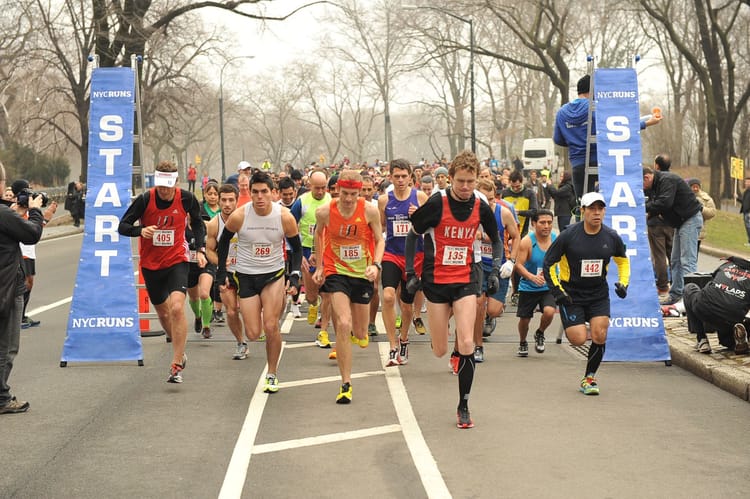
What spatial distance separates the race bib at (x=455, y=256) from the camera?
28.2 feet

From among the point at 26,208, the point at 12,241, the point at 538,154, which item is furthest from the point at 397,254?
the point at 538,154

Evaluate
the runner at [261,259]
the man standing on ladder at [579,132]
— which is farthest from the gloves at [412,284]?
the man standing on ladder at [579,132]

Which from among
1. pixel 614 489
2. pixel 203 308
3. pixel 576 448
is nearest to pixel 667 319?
pixel 203 308

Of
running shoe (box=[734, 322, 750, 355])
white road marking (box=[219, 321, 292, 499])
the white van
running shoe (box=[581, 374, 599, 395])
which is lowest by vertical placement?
white road marking (box=[219, 321, 292, 499])

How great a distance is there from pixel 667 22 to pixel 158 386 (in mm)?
32178

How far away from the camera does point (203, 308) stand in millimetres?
13023

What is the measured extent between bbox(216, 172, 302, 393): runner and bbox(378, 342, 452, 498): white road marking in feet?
3.91

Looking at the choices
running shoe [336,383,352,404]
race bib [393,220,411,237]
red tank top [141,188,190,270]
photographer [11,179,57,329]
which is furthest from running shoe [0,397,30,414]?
race bib [393,220,411,237]

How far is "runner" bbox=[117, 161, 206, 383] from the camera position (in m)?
10.0

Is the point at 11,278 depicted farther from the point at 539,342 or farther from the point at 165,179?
the point at 539,342

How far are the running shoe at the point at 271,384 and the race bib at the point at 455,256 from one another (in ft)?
6.92

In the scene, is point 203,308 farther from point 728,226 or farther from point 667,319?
point 728,226

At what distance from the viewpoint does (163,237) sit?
33.4 feet

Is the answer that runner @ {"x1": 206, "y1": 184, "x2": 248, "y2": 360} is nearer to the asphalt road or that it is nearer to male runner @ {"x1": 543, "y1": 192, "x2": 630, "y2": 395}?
the asphalt road
